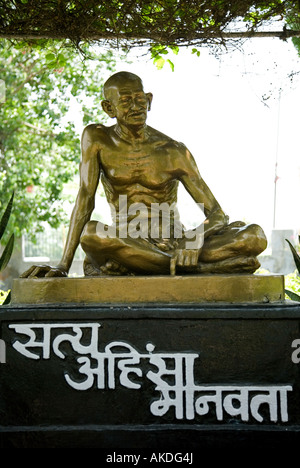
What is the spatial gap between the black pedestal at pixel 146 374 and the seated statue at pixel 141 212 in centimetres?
35

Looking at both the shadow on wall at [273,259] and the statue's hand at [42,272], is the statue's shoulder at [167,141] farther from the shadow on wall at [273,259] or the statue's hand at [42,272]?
the shadow on wall at [273,259]

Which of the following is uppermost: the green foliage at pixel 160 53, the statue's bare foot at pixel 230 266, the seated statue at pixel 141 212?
the green foliage at pixel 160 53

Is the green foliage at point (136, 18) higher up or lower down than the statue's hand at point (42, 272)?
higher up

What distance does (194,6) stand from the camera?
11.4 feet

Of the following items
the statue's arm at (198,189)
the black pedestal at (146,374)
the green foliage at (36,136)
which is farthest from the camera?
the green foliage at (36,136)

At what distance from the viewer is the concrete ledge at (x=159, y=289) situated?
290 cm

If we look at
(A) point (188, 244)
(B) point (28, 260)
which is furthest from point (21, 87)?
(A) point (188, 244)

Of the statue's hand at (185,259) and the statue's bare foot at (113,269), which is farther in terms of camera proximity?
the statue's bare foot at (113,269)

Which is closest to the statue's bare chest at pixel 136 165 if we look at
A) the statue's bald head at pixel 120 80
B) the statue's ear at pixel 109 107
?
the statue's ear at pixel 109 107

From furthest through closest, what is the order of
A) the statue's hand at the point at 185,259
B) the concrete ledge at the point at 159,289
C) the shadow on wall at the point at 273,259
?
the shadow on wall at the point at 273,259
the statue's hand at the point at 185,259
the concrete ledge at the point at 159,289

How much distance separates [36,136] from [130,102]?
22.2 ft
